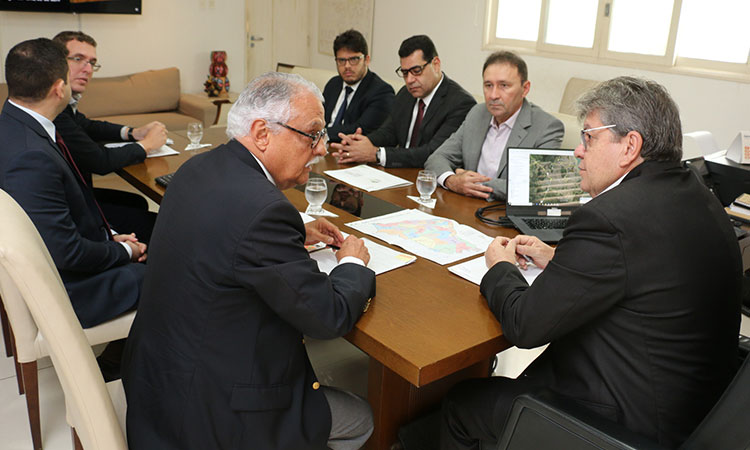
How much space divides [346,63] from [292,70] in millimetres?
1845

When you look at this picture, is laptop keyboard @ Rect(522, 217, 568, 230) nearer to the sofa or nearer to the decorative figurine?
the sofa

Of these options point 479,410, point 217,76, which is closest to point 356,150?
point 479,410

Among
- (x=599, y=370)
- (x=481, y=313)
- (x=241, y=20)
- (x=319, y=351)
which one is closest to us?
(x=599, y=370)

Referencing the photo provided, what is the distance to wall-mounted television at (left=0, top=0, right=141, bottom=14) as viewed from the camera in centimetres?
555

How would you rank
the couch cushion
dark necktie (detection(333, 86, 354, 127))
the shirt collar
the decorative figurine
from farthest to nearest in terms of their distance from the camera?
the decorative figurine, the couch cushion, dark necktie (detection(333, 86, 354, 127)), the shirt collar

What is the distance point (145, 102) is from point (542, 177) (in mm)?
4930

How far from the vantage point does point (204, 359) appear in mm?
1324

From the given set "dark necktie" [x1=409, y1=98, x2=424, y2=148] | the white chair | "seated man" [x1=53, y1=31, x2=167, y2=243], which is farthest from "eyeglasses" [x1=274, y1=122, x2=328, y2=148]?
the white chair

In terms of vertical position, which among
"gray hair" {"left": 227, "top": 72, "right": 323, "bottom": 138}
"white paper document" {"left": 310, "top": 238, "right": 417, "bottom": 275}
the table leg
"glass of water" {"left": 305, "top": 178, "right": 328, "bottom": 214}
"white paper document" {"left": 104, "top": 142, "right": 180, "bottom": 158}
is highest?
"gray hair" {"left": 227, "top": 72, "right": 323, "bottom": 138}

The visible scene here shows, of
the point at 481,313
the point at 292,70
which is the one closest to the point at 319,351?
the point at 481,313

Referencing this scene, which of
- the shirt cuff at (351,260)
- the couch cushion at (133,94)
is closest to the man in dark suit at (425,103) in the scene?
the shirt cuff at (351,260)

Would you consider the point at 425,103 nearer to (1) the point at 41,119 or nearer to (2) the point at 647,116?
(1) the point at 41,119

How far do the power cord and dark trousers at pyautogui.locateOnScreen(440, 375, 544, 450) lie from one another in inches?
25.5

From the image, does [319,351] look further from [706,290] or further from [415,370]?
[706,290]
